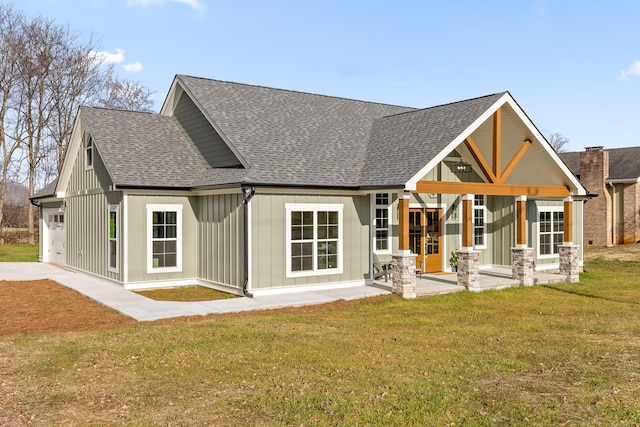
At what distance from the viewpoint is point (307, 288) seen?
1564cm

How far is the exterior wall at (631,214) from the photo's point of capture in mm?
35656

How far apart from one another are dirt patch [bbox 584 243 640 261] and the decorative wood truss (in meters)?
12.4

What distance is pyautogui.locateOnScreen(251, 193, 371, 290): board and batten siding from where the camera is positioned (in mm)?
14797

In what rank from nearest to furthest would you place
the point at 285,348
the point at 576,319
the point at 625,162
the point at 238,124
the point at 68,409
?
the point at 68,409
the point at 285,348
the point at 576,319
the point at 238,124
the point at 625,162

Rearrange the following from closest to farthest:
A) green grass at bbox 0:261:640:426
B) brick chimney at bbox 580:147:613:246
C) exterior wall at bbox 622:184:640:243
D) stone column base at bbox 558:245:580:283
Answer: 1. green grass at bbox 0:261:640:426
2. stone column base at bbox 558:245:580:283
3. brick chimney at bbox 580:147:613:246
4. exterior wall at bbox 622:184:640:243

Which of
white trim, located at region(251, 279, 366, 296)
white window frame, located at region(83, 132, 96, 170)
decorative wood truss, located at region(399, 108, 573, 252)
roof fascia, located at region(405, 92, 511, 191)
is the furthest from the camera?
white window frame, located at region(83, 132, 96, 170)

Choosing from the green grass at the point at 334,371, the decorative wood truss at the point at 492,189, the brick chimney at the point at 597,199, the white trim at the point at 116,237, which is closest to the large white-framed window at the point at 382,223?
the decorative wood truss at the point at 492,189

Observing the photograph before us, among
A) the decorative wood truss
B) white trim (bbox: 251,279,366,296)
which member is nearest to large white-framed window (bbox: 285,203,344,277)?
white trim (bbox: 251,279,366,296)

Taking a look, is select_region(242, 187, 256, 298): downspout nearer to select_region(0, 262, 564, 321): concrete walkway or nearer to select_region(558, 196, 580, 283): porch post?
select_region(0, 262, 564, 321): concrete walkway

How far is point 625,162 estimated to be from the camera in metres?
37.5

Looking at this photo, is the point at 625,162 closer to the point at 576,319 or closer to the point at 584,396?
the point at 576,319

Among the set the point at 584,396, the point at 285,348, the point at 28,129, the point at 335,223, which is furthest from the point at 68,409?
the point at 28,129

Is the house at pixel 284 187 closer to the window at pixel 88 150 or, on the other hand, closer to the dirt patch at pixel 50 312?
the window at pixel 88 150

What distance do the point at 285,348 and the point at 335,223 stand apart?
7180mm
